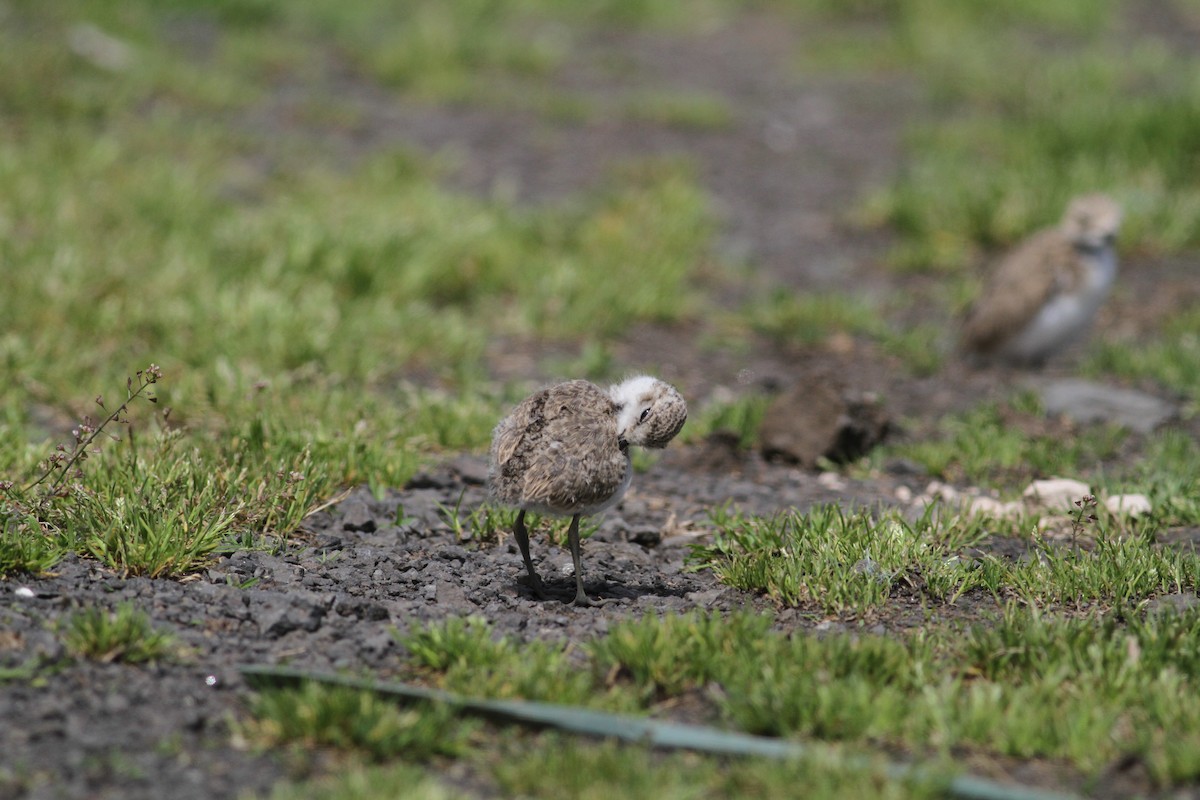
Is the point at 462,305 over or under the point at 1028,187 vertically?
under

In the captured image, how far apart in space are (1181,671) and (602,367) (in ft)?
15.6

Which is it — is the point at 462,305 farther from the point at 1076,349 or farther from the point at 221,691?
the point at 221,691

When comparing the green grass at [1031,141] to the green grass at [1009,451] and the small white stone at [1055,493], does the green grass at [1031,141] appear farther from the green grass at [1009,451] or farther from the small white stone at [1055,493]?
the small white stone at [1055,493]

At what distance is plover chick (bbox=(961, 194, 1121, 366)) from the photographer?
9.06 metres

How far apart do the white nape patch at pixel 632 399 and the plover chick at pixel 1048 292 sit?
417 cm

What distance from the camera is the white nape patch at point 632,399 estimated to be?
5.48 metres

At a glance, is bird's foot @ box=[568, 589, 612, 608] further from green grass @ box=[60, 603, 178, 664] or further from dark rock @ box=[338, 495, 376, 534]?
green grass @ box=[60, 603, 178, 664]

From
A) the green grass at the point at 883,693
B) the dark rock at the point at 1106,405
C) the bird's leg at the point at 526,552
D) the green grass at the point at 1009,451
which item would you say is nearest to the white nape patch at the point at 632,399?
the bird's leg at the point at 526,552

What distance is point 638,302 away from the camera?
31.9ft

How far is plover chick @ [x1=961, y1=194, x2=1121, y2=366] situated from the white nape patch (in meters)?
4.17

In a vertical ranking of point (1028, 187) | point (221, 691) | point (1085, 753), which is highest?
point (1028, 187)

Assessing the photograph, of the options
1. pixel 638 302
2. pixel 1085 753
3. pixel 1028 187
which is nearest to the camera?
pixel 1085 753

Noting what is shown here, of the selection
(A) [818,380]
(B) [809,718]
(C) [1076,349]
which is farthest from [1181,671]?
(C) [1076,349]

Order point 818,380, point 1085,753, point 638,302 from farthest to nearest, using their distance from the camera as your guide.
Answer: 1. point 638,302
2. point 818,380
3. point 1085,753
